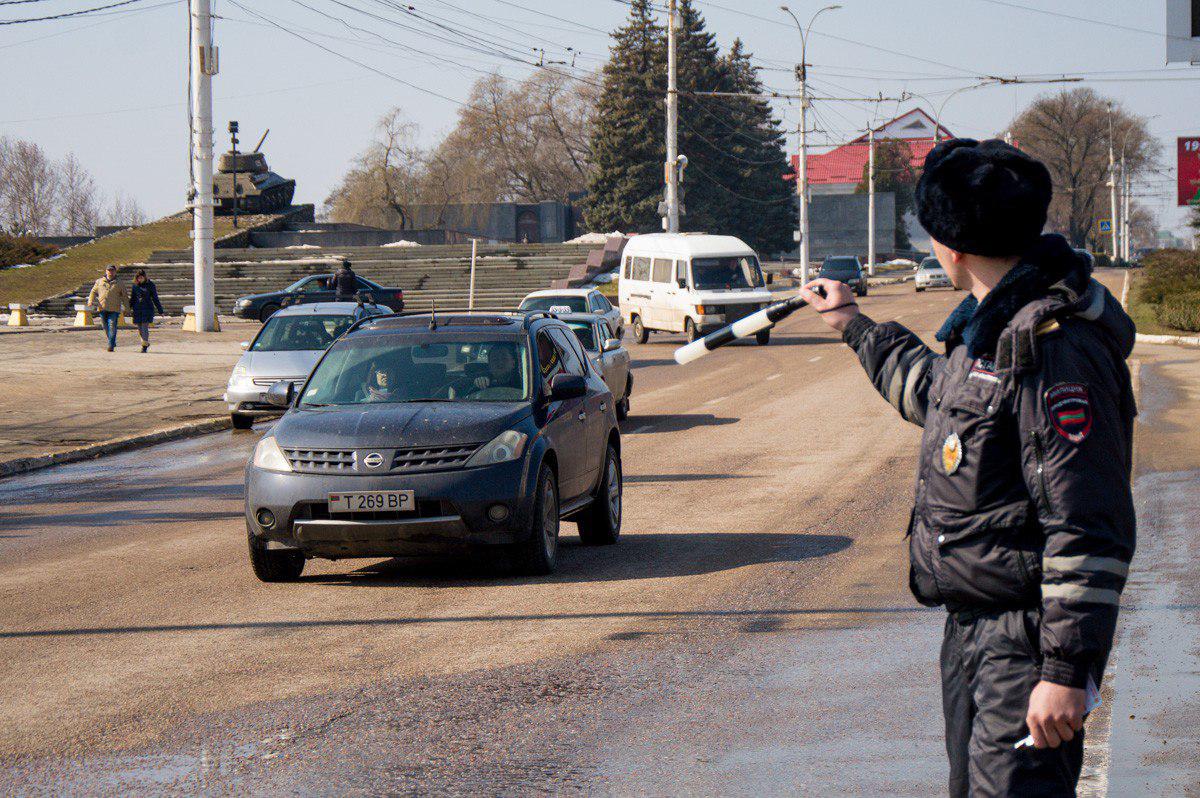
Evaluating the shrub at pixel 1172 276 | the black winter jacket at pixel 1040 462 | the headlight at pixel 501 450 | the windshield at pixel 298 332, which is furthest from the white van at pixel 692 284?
the black winter jacket at pixel 1040 462

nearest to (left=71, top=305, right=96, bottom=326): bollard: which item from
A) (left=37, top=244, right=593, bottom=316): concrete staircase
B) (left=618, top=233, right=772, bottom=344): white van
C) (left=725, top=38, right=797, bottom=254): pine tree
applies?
(left=37, top=244, right=593, bottom=316): concrete staircase

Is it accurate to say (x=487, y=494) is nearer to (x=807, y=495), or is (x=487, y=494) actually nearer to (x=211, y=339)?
(x=807, y=495)

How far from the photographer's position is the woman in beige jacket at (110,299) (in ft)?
101

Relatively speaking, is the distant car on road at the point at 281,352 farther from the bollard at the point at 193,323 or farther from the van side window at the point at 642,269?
the bollard at the point at 193,323

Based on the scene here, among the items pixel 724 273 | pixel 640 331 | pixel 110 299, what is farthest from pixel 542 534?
pixel 640 331

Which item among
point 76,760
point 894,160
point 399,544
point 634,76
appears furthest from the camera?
point 894,160

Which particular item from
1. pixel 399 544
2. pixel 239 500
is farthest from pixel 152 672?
pixel 239 500

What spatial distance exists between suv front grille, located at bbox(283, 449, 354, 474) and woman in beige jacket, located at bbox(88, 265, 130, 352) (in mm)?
22920

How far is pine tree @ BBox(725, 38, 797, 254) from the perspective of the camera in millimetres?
91125

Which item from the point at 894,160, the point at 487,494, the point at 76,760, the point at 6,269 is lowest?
the point at 76,760

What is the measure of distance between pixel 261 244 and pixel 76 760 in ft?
220

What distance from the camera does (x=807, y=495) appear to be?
42.7 ft

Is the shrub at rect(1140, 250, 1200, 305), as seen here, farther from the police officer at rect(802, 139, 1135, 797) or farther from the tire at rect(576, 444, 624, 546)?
the police officer at rect(802, 139, 1135, 797)

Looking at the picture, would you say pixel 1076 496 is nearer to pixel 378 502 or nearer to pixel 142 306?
pixel 378 502
